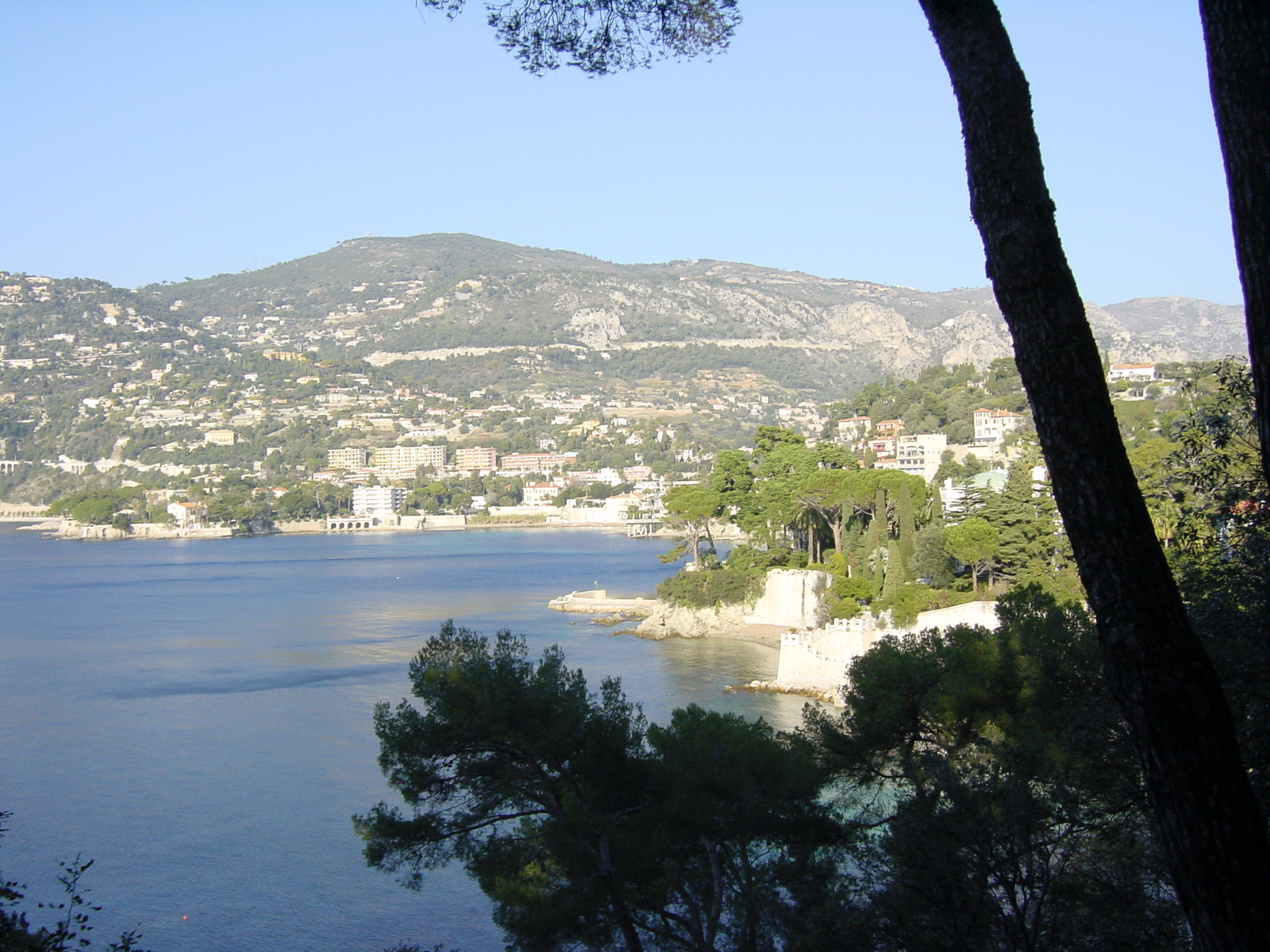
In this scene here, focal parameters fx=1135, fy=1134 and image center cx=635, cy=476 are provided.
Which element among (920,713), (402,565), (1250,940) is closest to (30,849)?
(920,713)

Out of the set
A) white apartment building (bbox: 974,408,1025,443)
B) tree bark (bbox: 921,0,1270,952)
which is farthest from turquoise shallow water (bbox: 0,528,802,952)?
white apartment building (bbox: 974,408,1025,443)

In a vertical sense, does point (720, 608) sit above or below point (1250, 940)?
below

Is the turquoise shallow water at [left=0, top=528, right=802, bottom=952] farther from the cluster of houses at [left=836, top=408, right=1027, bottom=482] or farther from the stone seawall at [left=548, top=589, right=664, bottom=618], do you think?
the cluster of houses at [left=836, top=408, right=1027, bottom=482]

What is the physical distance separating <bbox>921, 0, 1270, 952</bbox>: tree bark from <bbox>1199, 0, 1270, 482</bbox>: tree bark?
0.75 ft

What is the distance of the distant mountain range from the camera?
394ft

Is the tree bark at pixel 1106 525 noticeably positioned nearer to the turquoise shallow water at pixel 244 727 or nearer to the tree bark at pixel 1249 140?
the tree bark at pixel 1249 140

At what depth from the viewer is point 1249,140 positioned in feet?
5.79

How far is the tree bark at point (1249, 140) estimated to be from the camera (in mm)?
1729

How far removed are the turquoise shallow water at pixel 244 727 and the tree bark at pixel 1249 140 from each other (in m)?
6.93

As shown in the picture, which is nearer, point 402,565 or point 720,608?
point 720,608

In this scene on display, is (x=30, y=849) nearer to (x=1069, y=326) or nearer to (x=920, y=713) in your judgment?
(x=920, y=713)

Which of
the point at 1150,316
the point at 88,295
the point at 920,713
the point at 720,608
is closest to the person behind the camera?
the point at 920,713

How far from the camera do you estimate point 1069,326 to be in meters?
1.83

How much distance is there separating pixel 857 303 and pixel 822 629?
119641 mm
